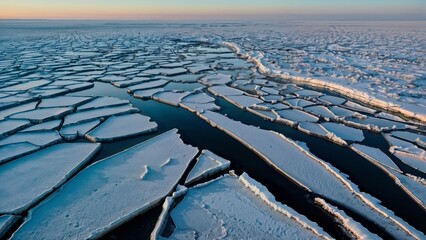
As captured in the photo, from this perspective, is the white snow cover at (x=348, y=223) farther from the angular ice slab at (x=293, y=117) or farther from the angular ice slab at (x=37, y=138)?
the angular ice slab at (x=37, y=138)

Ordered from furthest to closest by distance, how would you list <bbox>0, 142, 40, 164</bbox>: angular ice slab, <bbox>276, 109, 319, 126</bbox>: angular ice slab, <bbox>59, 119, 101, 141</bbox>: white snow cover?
<bbox>276, 109, 319, 126</bbox>: angular ice slab → <bbox>59, 119, 101, 141</bbox>: white snow cover → <bbox>0, 142, 40, 164</bbox>: angular ice slab

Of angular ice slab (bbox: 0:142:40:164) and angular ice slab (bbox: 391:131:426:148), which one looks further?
angular ice slab (bbox: 391:131:426:148)

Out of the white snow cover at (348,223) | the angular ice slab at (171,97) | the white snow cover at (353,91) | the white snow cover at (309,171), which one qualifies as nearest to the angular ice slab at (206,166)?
the white snow cover at (309,171)

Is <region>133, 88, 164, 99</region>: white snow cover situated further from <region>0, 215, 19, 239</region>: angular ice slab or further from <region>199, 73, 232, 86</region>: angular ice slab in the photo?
<region>0, 215, 19, 239</region>: angular ice slab

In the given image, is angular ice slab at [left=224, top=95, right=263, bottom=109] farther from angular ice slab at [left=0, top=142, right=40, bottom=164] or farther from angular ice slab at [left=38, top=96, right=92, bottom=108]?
angular ice slab at [left=0, top=142, right=40, bottom=164]

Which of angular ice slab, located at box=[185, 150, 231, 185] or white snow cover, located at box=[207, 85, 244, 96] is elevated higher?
angular ice slab, located at box=[185, 150, 231, 185]

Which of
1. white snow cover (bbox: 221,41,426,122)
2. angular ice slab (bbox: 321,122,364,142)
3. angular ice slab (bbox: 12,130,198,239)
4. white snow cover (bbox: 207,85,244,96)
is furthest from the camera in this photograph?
white snow cover (bbox: 207,85,244,96)

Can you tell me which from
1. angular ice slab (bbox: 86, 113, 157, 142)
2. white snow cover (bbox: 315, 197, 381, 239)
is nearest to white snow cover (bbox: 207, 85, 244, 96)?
angular ice slab (bbox: 86, 113, 157, 142)

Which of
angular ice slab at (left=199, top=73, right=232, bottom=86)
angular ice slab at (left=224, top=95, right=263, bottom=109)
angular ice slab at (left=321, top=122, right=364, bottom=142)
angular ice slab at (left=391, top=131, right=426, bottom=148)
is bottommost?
angular ice slab at (left=391, top=131, right=426, bottom=148)
